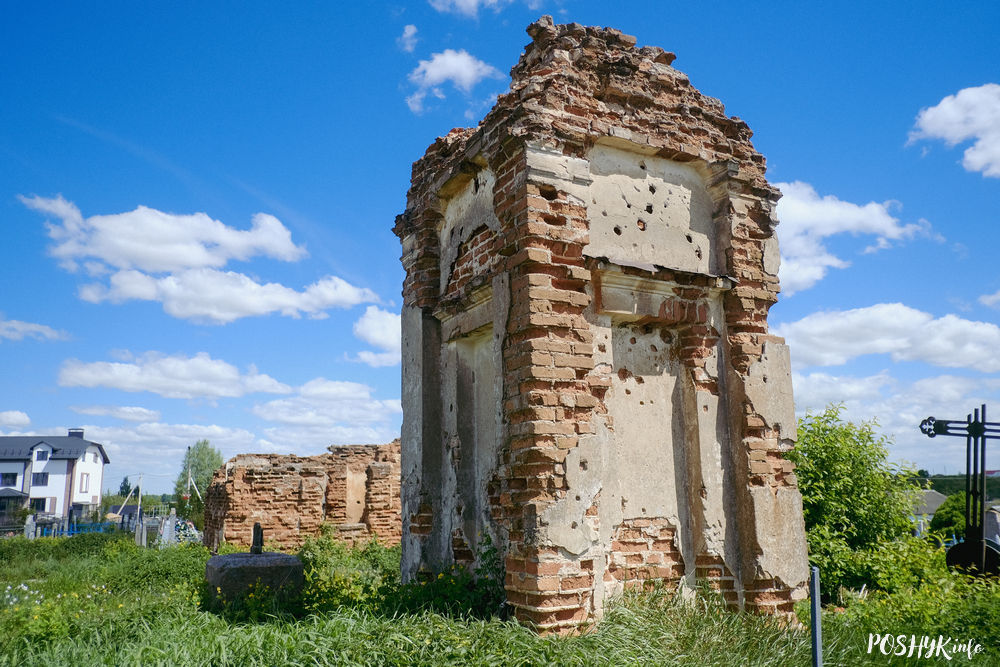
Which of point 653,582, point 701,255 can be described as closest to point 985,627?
point 653,582

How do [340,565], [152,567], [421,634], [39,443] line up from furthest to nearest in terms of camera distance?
[39,443] < [340,565] < [152,567] < [421,634]

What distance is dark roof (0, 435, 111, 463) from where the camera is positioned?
5272 cm

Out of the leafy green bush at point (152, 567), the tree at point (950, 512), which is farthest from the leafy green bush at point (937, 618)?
the tree at point (950, 512)

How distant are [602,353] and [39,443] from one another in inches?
2436

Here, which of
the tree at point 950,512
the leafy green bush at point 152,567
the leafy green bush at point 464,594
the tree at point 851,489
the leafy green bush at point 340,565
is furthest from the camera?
the tree at point 950,512

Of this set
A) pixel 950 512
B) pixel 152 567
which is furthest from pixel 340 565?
pixel 950 512

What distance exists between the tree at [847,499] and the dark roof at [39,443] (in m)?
60.1

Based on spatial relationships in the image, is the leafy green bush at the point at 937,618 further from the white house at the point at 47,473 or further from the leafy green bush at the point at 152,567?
the white house at the point at 47,473

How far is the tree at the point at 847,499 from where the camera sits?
29.7 ft

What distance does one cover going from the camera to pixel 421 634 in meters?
4.66

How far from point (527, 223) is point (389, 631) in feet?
10.4

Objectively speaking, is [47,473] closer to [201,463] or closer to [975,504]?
[201,463]

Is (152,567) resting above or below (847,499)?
below

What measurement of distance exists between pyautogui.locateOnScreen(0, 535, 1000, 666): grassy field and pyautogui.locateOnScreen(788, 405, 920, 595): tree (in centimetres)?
242
